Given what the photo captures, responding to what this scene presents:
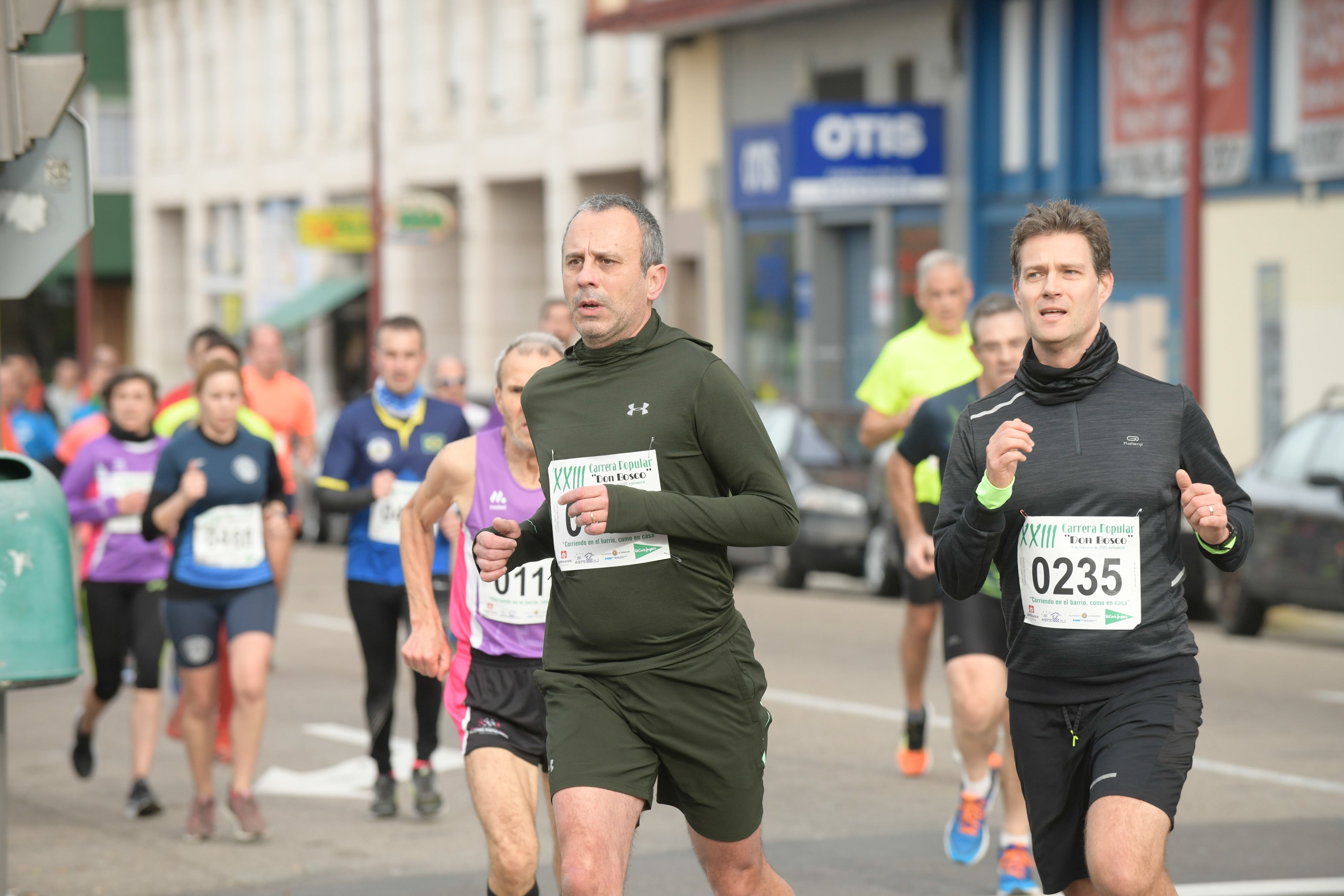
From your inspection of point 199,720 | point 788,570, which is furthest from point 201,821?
point 788,570

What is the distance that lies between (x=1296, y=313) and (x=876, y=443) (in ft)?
43.2

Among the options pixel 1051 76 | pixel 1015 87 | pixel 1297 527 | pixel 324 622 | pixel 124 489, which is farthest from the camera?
pixel 1015 87

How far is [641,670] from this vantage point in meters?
5.02

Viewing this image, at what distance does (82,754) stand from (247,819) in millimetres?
1704

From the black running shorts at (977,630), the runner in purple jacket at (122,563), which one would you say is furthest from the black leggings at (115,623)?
the black running shorts at (977,630)

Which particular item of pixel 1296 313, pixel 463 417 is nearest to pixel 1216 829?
pixel 463 417

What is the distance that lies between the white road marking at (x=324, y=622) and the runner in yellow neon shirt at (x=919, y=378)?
7275mm

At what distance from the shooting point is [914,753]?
32.0 ft

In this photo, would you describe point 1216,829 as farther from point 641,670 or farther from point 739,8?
point 739,8

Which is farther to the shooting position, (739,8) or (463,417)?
(739,8)

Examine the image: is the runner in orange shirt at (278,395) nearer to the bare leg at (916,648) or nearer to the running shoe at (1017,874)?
the bare leg at (916,648)

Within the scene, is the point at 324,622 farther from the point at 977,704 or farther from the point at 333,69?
the point at 333,69

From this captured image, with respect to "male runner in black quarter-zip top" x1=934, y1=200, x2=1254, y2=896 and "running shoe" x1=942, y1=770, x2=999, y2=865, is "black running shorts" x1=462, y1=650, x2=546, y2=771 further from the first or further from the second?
"running shoe" x1=942, y1=770, x2=999, y2=865

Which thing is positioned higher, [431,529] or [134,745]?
[431,529]
